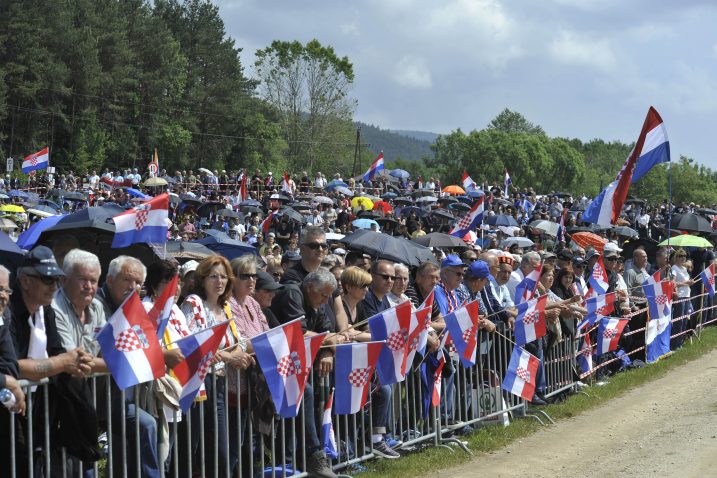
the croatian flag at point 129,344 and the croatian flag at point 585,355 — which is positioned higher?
the croatian flag at point 129,344

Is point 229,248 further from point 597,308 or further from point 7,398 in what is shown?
point 7,398

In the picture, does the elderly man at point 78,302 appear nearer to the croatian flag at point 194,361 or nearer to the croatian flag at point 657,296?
the croatian flag at point 194,361

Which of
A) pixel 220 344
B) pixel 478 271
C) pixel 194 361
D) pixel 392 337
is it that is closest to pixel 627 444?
pixel 478 271

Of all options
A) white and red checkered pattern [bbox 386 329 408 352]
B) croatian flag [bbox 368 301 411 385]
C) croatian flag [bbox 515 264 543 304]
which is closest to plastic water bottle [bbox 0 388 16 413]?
croatian flag [bbox 368 301 411 385]

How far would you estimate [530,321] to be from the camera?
1086cm

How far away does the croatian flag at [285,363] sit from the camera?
22.8 feet

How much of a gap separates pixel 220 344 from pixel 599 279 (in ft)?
27.6

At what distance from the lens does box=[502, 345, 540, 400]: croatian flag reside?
1057 cm

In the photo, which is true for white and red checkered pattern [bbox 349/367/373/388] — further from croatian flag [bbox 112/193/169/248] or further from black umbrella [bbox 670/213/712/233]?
black umbrella [bbox 670/213/712/233]

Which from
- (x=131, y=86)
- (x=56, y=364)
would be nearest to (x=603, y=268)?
(x=56, y=364)

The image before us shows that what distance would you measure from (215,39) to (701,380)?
76.0 m

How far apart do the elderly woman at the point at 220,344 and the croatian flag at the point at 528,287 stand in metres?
5.32

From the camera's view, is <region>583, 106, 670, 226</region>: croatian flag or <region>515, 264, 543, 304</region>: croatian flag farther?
<region>583, 106, 670, 226</region>: croatian flag

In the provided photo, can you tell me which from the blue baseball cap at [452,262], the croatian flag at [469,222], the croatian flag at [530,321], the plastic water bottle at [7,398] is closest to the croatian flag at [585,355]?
the croatian flag at [530,321]
